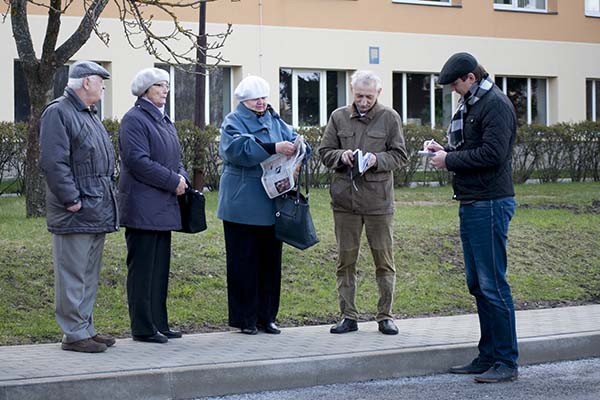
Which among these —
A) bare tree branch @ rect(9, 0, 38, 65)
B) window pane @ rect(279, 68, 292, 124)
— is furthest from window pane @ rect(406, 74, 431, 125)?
bare tree branch @ rect(9, 0, 38, 65)

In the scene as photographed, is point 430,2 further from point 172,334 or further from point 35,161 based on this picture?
point 172,334

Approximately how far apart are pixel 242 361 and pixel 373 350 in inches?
41.0

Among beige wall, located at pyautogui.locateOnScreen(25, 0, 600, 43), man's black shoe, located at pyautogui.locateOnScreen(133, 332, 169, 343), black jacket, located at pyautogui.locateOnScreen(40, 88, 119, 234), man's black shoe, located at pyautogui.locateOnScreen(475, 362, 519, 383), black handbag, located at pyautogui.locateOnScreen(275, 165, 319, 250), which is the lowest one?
man's black shoe, located at pyautogui.locateOnScreen(475, 362, 519, 383)

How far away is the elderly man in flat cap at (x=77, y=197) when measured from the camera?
26.1 ft

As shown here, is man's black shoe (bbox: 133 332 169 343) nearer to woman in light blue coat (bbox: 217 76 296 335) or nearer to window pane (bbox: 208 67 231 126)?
woman in light blue coat (bbox: 217 76 296 335)

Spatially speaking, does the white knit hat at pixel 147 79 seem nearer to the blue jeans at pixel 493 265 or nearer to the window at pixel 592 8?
the blue jeans at pixel 493 265

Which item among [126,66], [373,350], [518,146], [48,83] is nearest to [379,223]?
[373,350]

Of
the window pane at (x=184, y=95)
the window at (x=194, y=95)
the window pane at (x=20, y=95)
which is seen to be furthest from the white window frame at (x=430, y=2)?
the window pane at (x=20, y=95)

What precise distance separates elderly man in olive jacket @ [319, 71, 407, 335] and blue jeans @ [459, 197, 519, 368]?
1.16m

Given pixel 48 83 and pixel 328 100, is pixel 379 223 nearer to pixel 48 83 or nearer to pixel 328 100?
pixel 48 83

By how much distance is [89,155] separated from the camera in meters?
8.12

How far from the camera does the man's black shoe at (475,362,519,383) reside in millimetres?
7941

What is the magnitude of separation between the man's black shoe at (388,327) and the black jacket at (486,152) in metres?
1.49

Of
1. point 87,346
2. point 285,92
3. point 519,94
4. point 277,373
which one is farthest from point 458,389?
point 519,94
